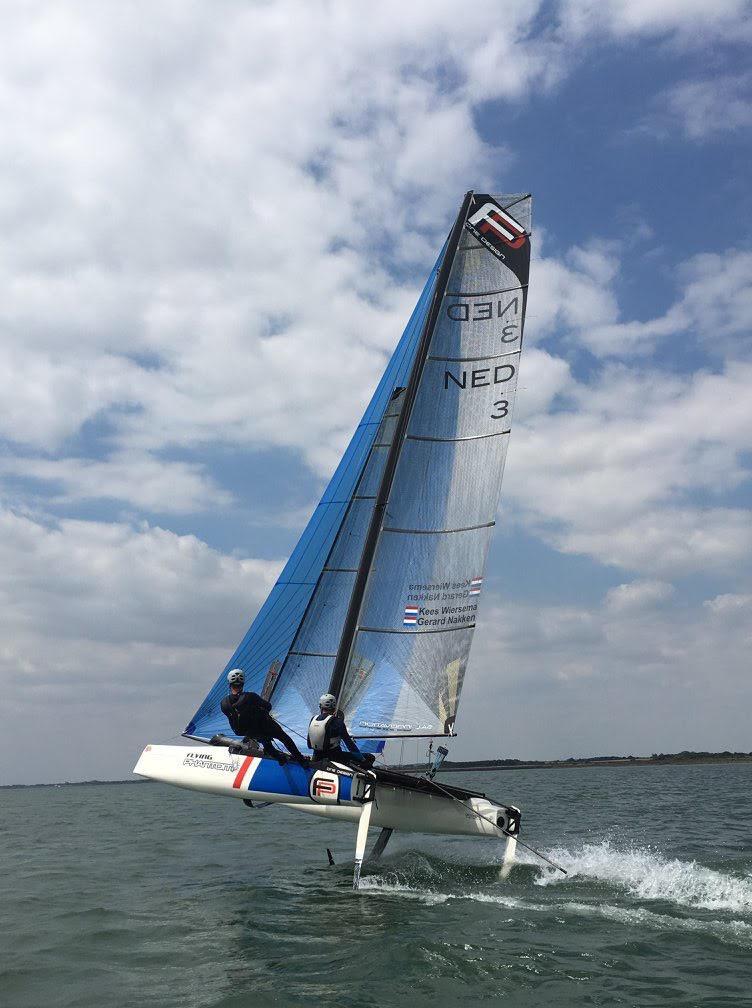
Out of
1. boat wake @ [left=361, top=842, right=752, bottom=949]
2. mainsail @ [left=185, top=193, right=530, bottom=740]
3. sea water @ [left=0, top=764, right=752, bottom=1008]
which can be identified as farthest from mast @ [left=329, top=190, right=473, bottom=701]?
sea water @ [left=0, top=764, right=752, bottom=1008]

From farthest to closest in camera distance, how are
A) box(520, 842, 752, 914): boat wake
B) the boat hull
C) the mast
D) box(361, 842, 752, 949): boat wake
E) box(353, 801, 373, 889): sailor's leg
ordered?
the mast < the boat hull < box(353, 801, 373, 889): sailor's leg < box(520, 842, 752, 914): boat wake < box(361, 842, 752, 949): boat wake

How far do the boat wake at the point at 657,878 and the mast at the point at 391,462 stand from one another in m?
4.03

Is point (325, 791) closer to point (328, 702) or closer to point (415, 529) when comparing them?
point (328, 702)

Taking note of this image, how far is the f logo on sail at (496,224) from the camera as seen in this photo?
14.0 meters

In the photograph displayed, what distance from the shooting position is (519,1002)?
6.43 m

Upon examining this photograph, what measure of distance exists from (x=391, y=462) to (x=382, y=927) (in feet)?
Result: 22.0

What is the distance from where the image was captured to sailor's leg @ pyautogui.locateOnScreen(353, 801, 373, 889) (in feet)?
35.5

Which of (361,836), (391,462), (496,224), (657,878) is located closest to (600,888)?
(657,878)

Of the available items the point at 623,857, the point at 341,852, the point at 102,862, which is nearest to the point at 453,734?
the point at 623,857

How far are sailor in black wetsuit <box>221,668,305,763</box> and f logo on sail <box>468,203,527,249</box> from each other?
7.96 meters

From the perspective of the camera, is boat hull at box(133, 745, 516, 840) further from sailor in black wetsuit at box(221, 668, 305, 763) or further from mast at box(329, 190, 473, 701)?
mast at box(329, 190, 473, 701)

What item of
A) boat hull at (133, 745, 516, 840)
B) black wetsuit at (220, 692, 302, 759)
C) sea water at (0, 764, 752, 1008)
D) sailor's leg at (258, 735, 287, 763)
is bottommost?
sea water at (0, 764, 752, 1008)

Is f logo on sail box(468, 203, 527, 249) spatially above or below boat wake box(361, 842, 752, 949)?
above

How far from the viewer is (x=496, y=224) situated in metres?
14.1
